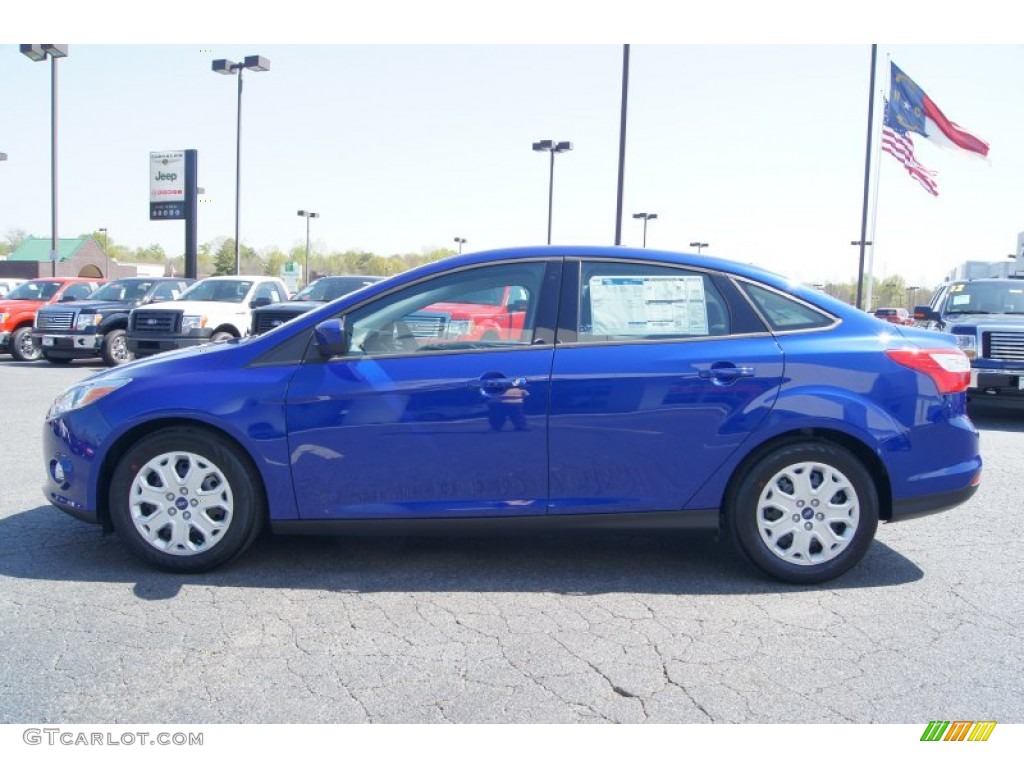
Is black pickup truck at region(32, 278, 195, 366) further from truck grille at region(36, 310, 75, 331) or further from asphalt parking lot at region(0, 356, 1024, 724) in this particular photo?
asphalt parking lot at region(0, 356, 1024, 724)

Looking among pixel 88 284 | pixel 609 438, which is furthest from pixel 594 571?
pixel 88 284

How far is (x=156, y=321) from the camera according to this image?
1482 centimetres

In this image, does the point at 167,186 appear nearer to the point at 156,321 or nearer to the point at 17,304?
the point at 17,304

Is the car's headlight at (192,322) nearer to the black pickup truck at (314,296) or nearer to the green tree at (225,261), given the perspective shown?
the black pickup truck at (314,296)

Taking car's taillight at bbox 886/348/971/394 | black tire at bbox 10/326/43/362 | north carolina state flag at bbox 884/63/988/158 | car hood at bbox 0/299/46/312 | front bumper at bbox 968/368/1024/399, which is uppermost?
north carolina state flag at bbox 884/63/988/158

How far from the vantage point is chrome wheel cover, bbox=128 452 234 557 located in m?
4.39

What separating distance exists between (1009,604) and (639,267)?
7.92 ft

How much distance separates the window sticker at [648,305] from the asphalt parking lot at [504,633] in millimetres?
1279

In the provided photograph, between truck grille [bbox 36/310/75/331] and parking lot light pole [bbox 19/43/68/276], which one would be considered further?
parking lot light pole [bbox 19/43/68/276]

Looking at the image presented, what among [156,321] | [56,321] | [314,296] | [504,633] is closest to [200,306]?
[156,321]

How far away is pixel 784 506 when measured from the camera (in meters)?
4.39

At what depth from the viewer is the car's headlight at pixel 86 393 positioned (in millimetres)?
4492

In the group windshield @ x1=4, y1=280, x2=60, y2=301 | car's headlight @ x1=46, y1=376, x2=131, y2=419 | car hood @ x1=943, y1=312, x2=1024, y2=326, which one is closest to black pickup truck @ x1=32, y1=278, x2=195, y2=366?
windshield @ x1=4, y1=280, x2=60, y2=301
